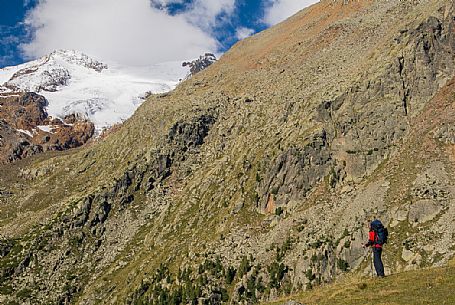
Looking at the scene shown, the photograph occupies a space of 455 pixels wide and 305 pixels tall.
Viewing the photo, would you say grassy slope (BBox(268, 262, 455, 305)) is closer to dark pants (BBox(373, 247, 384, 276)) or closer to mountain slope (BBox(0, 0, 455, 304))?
dark pants (BBox(373, 247, 384, 276))

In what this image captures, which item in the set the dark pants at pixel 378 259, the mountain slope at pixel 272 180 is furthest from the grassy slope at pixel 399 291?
the mountain slope at pixel 272 180

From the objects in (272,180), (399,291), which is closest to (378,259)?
(399,291)

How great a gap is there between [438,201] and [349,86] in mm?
43805

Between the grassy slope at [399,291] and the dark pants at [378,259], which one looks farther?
the dark pants at [378,259]

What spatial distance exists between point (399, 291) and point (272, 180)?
244 ft

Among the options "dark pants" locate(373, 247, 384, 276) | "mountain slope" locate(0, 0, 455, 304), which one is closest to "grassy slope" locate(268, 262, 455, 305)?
"dark pants" locate(373, 247, 384, 276)

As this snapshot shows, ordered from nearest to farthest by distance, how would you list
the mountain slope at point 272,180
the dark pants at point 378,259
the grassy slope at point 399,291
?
the grassy slope at point 399,291 < the dark pants at point 378,259 < the mountain slope at point 272,180

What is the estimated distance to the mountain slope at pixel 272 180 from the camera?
74188 mm

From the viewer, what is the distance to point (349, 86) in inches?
4013

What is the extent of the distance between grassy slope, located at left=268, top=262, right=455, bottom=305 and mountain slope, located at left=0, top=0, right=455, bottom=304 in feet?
94.3

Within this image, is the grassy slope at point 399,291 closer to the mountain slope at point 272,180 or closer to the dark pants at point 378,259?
the dark pants at point 378,259

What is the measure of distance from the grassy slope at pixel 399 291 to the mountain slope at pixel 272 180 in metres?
28.7

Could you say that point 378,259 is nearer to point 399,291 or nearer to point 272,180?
point 399,291

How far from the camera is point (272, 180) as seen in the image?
102 metres
